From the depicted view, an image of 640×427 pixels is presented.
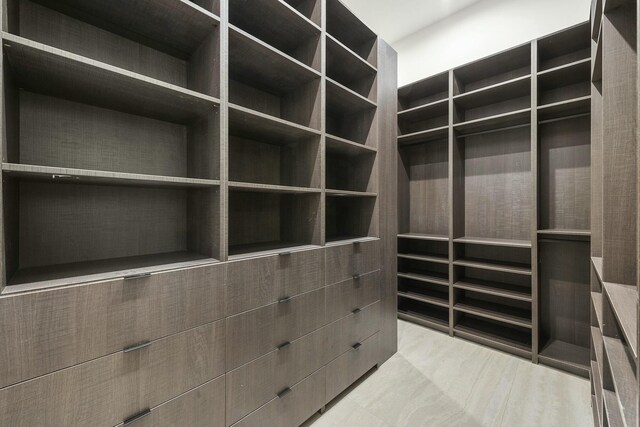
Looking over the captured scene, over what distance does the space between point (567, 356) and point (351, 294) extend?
184cm

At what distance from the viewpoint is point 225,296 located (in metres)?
1.19

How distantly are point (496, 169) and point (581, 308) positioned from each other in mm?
1343

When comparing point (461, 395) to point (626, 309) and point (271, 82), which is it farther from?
point (271, 82)

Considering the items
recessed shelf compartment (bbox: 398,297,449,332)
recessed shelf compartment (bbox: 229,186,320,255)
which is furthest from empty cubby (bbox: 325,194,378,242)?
recessed shelf compartment (bbox: 398,297,449,332)

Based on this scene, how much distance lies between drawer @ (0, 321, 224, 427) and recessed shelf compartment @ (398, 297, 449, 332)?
228cm

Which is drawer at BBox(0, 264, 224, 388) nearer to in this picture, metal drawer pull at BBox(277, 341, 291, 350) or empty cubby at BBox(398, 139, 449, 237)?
metal drawer pull at BBox(277, 341, 291, 350)

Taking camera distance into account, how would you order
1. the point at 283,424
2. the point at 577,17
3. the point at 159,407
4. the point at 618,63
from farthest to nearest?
the point at 577,17
the point at 283,424
the point at 618,63
the point at 159,407

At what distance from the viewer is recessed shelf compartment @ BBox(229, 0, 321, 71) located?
Result: 1428 mm

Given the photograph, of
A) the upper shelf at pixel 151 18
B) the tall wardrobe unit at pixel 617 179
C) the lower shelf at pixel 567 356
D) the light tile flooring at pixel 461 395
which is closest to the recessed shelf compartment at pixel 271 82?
the upper shelf at pixel 151 18

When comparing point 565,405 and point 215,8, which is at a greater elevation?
point 215,8

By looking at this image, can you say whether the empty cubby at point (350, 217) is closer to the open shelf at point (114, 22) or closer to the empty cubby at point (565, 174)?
the open shelf at point (114, 22)

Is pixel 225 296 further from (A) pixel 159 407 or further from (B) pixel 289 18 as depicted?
(B) pixel 289 18

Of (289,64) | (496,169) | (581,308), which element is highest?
(289,64)

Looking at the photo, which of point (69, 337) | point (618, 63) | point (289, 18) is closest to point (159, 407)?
point (69, 337)
